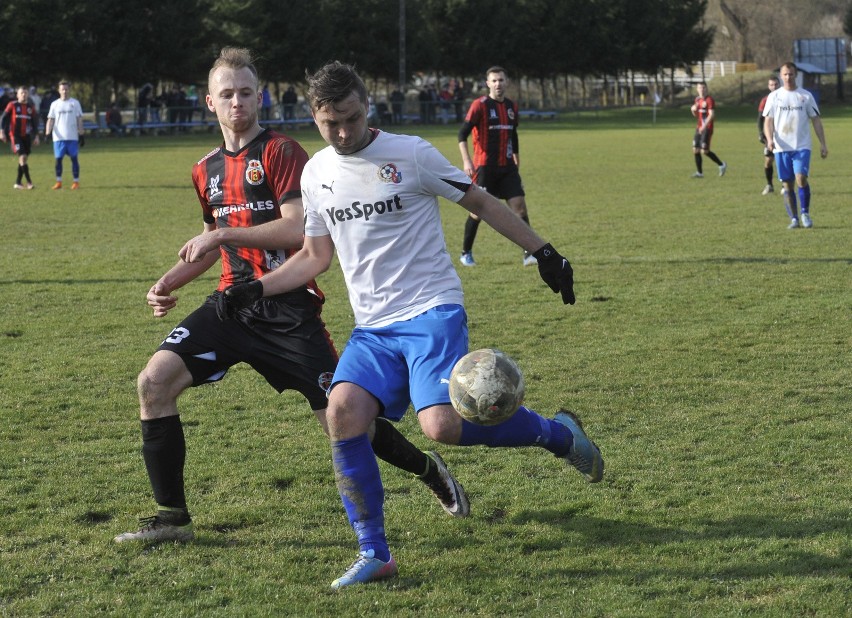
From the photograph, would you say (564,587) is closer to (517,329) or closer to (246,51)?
(246,51)

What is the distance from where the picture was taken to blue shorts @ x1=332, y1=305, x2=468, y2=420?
439cm

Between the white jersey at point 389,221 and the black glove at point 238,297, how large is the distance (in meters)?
0.37

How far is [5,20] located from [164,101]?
7087 millimetres

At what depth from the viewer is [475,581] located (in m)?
4.34

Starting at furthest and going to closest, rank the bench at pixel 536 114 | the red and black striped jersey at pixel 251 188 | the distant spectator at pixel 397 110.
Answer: the bench at pixel 536 114 → the distant spectator at pixel 397 110 → the red and black striped jersey at pixel 251 188

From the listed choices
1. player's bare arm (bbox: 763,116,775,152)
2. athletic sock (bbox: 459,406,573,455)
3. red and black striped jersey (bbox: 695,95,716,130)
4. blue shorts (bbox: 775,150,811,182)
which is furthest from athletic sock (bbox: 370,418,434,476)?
red and black striped jersey (bbox: 695,95,716,130)

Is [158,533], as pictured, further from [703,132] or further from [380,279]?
[703,132]

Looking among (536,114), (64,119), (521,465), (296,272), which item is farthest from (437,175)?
(536,114)

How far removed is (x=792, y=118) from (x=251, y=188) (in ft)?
37.4

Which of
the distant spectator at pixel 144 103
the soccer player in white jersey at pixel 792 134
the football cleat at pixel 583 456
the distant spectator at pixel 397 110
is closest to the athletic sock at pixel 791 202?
the soccer player in white jersey at pixel 792 134

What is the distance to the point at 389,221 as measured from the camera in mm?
4555

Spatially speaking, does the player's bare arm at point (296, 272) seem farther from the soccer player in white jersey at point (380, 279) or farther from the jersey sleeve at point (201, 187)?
the jersey sleeve at point (201, 187)

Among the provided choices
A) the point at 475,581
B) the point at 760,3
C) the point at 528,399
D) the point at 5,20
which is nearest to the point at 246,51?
the point at 475,581

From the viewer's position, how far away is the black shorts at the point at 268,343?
485 centimetres
